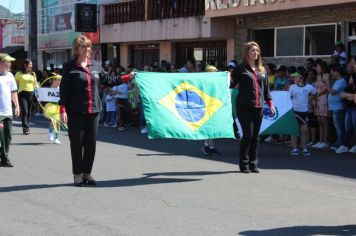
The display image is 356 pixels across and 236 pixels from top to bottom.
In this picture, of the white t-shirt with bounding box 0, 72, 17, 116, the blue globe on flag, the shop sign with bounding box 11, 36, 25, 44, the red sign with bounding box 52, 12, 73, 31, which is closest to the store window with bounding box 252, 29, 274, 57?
the blue globe on flag

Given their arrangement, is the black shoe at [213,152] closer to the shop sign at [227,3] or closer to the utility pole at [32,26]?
the shop sign at [227,3]

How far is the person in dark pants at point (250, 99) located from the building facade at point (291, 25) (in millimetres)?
6134

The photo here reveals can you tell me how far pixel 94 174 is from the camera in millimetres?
9617

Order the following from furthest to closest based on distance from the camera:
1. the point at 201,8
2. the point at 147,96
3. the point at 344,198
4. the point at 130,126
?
the point at 201,8
the point at 130,126
the point at 147,96
the point at 344,198

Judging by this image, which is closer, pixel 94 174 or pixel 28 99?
pixel 94 174

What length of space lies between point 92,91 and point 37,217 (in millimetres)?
2256

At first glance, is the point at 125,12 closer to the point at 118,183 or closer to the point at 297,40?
the point at 297,40

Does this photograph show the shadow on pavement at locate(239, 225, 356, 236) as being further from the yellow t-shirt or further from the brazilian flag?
the yellow t-shirt

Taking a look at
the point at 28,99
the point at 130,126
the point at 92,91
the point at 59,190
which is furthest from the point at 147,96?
the point at 130,126

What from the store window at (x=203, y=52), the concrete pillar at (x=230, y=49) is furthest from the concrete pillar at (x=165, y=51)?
the concrete pillar at (x=230, y=49)

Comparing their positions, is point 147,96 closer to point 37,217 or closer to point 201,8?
point 37,217

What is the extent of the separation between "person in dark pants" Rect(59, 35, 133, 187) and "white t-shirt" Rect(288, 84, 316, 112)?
19.1ft

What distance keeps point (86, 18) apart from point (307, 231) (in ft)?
71.4

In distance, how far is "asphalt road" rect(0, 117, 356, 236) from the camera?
6336 mm
